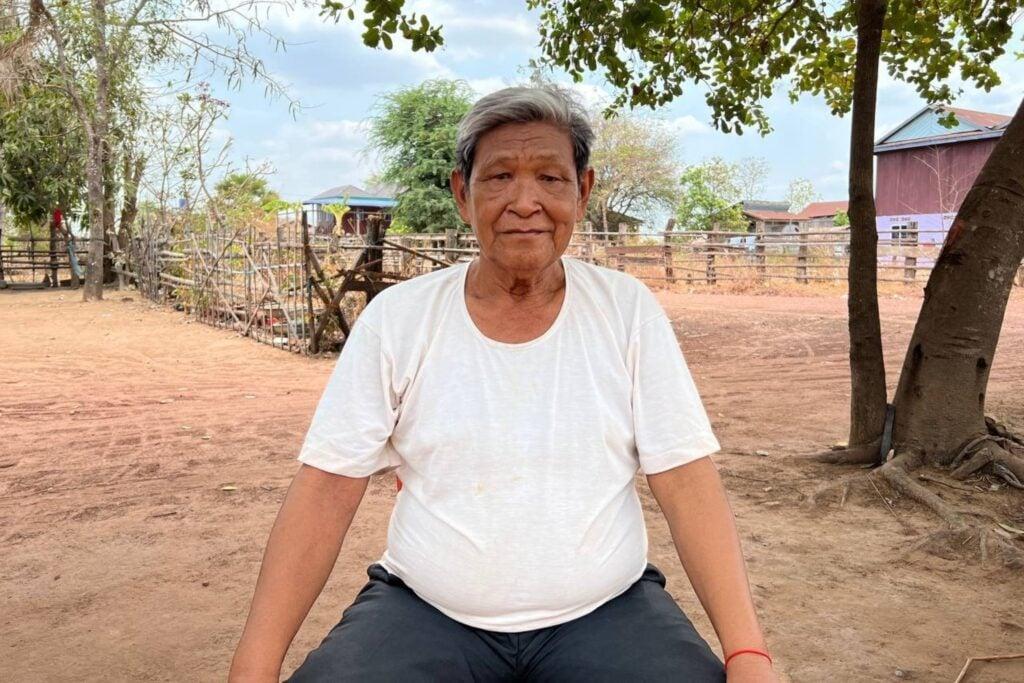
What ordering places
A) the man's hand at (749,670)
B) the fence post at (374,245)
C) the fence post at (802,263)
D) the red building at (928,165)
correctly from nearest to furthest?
the man's hand at (749,670)
the fence post at (374,245)
the fence post at (802,263)
the red building at (928,165)

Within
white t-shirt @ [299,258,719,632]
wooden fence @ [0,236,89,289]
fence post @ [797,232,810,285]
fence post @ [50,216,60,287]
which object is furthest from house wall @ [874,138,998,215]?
white t-shirt @ [299,258,719,632]

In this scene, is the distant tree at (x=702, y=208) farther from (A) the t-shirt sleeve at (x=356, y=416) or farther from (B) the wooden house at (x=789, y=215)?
(A) the t-shirt sleeve at (x=356, y=416)

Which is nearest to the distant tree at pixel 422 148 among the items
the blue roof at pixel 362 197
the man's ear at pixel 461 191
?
the blue roof at pixel 362 197

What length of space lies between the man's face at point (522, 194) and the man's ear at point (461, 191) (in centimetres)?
7

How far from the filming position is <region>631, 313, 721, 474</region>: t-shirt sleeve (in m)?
1.55

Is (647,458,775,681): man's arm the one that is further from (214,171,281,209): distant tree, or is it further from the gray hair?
(214,171,281,209): distant tree

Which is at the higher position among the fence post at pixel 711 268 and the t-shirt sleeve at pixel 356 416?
the fence post at pixel 711 268

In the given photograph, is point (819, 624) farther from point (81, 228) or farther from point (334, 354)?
point (81, 228)

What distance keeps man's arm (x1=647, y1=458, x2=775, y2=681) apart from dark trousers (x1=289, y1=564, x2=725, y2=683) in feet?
0.19

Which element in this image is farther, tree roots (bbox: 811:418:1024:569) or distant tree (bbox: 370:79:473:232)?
distant tree (bbox: 370:79:473:232)

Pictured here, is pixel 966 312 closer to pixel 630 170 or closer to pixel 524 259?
pixel 524 259

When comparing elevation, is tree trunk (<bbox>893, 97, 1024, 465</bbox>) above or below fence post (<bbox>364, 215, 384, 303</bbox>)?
below

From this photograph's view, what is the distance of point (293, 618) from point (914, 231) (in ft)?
62.3

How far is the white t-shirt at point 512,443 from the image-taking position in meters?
1.51
